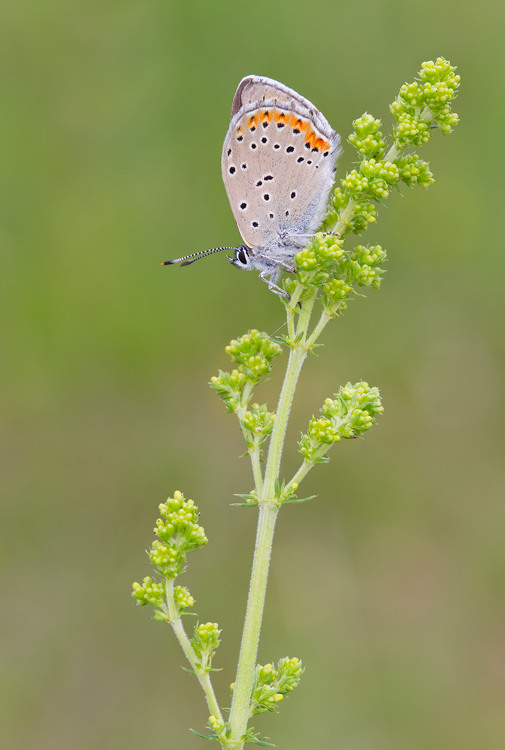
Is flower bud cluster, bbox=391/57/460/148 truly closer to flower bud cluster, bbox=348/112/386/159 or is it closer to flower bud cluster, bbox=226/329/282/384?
flower bud cluster, bbox=348/112/386/159

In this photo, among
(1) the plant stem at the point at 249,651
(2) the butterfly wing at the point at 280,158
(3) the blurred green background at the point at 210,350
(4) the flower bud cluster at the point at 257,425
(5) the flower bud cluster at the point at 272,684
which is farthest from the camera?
(3) the blurred green background at the point at 210,350

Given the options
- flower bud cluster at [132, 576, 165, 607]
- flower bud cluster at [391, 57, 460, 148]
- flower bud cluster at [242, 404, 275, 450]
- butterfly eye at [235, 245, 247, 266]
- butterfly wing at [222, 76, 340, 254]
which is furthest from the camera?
butterfly eye at [235, 245, 247, 266]

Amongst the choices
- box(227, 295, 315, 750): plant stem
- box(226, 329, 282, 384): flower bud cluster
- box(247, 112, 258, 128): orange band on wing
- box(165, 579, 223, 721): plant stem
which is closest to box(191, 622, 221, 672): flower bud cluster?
box(165, 579, 223, 721): plant stem

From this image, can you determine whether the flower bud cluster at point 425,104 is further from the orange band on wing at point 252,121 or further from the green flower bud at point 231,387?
the green flower bud at point 231,387

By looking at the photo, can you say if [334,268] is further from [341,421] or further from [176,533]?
[176,533]

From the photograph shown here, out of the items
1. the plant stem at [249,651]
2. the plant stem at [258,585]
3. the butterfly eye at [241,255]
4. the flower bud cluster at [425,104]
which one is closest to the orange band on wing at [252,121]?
the butterfly eye at [241,255]

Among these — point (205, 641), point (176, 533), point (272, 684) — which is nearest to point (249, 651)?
point (205, 641)

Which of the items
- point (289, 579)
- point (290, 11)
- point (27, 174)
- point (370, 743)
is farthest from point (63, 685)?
point (290, 11)
